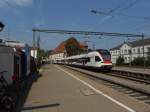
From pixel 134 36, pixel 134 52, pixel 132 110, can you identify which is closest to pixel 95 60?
pixel 134 36

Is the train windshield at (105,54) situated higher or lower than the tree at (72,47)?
lower

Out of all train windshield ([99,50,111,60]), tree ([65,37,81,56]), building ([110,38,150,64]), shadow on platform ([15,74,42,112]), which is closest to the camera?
shadow on platform ([15,74,42,112])

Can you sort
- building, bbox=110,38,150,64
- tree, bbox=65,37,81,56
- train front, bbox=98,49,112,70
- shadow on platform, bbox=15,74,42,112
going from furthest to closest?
tree, bbox=65,37,81,56, building, bbox=110,38,150,64, train front, bbox=98,49,112,70, shadow on platform, bbox=15,74,42,112

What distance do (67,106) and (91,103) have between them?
115 centimetres

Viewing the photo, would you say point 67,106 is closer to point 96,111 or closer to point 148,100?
point 96,111

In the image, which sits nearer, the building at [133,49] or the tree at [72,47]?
the building at [133,49]

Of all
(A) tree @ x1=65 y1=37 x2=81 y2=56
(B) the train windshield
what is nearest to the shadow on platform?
(B) the train windshield

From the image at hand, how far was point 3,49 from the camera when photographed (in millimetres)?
13164

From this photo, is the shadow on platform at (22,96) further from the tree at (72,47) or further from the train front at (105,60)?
the tree at (72,47)

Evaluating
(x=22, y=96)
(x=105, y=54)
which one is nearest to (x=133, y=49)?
(x=105, y=54)

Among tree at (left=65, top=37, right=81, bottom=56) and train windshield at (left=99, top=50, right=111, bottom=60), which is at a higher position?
tree at (left=65, top=37, right=81, bottom=56)

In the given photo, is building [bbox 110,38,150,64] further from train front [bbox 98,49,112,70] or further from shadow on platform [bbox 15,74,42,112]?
shadow on platform [bbox 15,74,42,112]

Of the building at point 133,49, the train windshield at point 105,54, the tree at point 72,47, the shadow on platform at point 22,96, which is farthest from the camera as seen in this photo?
the tree at point 72,47

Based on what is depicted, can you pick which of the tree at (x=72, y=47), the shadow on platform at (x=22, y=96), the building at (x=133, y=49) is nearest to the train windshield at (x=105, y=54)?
the shadow on platform at (x=22, y=96)
